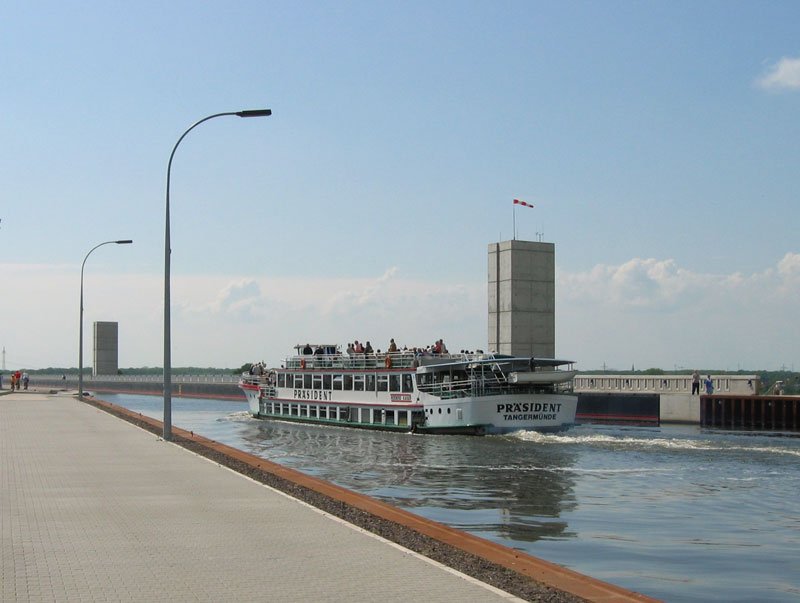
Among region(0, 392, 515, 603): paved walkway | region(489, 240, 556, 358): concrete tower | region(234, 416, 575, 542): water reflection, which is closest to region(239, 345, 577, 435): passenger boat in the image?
region(234, 416, 575, 542): water reflection

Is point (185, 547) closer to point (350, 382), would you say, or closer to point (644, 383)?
point (350, 382)

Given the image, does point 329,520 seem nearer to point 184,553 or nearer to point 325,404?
point 184,553

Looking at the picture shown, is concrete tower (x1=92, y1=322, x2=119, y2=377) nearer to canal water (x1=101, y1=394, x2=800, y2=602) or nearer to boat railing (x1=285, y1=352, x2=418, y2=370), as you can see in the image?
boat railing (x1=285, y1=352, x2=418, y2=370)

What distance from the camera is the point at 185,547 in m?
12.6

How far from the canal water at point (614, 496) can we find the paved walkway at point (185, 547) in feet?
11.9

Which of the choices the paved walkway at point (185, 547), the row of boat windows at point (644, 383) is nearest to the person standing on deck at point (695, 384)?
the row of boat windows at point (644, 383)

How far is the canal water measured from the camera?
14.6 m

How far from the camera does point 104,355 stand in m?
159

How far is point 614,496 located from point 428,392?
23204 mm

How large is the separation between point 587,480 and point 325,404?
3039 cm

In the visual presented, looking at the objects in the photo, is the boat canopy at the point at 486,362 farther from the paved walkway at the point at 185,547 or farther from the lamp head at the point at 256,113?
the paved walkway at the point at 185,547

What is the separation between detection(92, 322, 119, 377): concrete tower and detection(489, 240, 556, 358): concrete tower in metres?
107

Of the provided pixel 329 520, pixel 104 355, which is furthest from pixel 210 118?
pixel 104 355

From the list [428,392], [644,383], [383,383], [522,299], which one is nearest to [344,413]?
[383,383]
